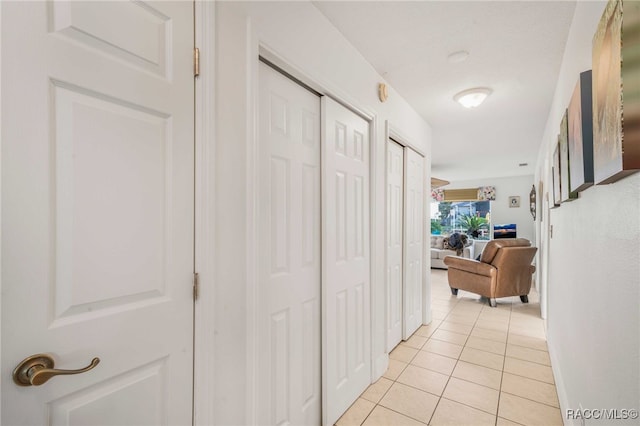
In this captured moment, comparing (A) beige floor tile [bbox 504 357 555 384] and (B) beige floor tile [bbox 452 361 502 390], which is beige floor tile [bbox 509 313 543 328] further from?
(B) beige floor tile [bbox 452 361 502 390]

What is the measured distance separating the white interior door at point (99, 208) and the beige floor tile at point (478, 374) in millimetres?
2202

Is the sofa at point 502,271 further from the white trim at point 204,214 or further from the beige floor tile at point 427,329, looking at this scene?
the white trim at point 204,214

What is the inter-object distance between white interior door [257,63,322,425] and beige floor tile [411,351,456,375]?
1215mm

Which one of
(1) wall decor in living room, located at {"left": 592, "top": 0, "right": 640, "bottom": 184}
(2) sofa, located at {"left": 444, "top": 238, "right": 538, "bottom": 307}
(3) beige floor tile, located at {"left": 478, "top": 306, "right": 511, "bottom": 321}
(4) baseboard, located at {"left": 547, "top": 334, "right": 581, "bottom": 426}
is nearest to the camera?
(1) wall decor in living room, located at {"left": 592, "top": 0, "right": 640, "bottom": 184}

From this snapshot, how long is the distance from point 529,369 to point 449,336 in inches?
31.8

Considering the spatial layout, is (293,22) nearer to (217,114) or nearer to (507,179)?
(217,114)

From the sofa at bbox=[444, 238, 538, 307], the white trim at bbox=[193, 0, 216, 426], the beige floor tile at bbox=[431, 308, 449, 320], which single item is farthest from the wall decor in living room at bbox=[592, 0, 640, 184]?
the sofa at bbox=[444, 238, 538, 307]

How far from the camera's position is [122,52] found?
870 mm

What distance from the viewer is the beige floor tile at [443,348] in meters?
2.79

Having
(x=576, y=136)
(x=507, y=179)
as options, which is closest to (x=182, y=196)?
(x=576, y=136)

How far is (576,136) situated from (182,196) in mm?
1603

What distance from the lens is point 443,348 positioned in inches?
114

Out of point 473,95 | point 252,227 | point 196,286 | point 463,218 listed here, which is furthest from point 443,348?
point 463,218

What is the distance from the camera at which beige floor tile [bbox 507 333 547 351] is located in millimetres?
2912
